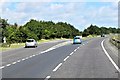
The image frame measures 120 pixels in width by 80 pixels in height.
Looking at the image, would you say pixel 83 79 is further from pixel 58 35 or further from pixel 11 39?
pixel 58 35

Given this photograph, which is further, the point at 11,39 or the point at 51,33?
the point at 51,33

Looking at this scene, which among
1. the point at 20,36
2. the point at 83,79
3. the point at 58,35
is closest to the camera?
the point at 83,79

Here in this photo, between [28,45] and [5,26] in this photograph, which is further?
[5,26]

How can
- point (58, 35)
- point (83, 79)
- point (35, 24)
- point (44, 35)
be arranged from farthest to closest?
point (58, 35) → point (44, 35) → point (35, 24) → point (83, 79)

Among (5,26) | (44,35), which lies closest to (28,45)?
(5,26)

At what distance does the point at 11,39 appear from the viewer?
235ft

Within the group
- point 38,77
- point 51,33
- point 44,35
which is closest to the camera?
point 38,77

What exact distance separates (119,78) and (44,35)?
90350 millimetres

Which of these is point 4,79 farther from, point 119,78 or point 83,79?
point 119,78

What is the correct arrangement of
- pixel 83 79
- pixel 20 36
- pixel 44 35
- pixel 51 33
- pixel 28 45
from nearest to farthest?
pixel 83 79 → pixel 28 45 → pixel 20 36 → pixel 44 35 → pixel 51 33

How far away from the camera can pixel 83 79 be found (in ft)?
44.7

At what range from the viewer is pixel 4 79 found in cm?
1414

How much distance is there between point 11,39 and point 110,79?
194ft

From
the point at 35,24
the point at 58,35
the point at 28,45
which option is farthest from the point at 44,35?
the point at 28,45
